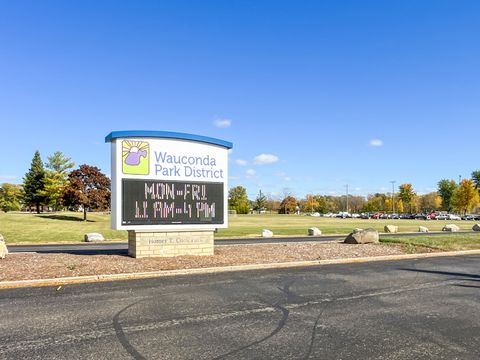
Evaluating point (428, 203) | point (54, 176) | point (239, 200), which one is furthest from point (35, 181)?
point (428, 203)

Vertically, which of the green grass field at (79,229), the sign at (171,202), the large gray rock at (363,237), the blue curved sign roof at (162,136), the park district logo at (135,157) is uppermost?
the blue curved sign roof at (162,136)

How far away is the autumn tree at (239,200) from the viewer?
4088 inches

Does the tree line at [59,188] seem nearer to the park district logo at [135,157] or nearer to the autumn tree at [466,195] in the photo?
the park district logo at [135,157]

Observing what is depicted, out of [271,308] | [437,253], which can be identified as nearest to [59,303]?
[271,308]

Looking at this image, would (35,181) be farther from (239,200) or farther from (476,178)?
(476,178)

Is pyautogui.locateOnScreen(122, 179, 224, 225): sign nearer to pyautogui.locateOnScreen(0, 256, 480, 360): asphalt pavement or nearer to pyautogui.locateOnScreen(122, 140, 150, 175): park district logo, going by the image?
pyautogui.locateOnScreen(122, 140, 150, 175): park district logo

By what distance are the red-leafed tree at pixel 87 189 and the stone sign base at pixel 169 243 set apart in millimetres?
36323

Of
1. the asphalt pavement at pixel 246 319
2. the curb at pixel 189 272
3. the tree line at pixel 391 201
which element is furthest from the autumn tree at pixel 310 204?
the asphalt pavement at pixel 246 319

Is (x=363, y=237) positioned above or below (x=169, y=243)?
below

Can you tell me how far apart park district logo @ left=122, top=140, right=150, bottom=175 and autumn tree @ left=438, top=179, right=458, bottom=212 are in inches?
4275

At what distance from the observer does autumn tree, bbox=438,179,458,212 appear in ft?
344

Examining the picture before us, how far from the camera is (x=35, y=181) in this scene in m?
71.6

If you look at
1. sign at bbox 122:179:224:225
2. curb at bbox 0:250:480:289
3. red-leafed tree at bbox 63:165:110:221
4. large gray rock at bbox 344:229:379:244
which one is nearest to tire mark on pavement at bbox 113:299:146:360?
curb at bbox 0:250:480:289

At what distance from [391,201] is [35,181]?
9983cm
